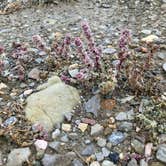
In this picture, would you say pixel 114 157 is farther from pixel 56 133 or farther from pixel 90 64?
pixel 90 64

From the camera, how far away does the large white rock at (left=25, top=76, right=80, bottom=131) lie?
5109mm

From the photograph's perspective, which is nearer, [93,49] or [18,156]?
[18,156]

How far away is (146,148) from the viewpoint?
187 inches

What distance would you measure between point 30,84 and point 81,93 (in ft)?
2.43

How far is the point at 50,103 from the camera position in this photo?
5.29 m

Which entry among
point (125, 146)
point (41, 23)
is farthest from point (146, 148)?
point (41, 23)

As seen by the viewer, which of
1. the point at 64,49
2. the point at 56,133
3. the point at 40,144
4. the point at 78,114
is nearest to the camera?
the point at 40,144

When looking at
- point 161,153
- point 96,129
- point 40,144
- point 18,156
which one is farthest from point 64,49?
point 161,153

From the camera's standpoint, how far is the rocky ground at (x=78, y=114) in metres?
4.71

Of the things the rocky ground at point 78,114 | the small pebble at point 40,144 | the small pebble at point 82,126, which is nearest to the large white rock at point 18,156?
the rocky ground at point 78,114

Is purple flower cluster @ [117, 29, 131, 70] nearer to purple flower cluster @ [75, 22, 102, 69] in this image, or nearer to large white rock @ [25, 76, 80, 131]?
purple flower cluster @ [75, 22, 102, 69]

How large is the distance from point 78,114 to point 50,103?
377 millimetres

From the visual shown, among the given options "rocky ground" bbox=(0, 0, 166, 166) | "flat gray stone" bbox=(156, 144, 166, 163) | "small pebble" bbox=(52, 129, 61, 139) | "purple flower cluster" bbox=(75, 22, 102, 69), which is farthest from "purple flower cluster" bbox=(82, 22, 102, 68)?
"flat gray stone" bbox=(156, 144, 166, 163)

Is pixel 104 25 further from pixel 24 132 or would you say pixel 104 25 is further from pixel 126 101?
pixel 24 132
